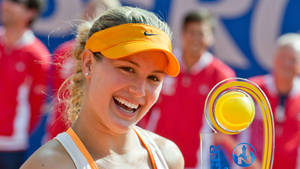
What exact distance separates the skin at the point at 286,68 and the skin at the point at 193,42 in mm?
627

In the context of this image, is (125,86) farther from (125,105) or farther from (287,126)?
(287,126)

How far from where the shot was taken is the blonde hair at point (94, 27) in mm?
2082

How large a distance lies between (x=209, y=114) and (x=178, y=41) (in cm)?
339

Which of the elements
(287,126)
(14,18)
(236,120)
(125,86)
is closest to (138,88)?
(125,86)

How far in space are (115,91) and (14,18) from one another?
3107 millimetres

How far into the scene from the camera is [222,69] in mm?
4598

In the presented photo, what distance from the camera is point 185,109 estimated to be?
4402mm

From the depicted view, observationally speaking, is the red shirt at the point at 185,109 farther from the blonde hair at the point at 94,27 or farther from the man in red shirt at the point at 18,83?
the blonde hair at the point at 94,27

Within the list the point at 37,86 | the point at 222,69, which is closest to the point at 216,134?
the point at 222,69

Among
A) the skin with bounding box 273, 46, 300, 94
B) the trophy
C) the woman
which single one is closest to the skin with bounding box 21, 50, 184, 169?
the woman

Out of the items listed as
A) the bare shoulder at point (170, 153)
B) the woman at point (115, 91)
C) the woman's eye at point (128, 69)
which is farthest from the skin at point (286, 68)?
the woman's eye at point (128, 69)

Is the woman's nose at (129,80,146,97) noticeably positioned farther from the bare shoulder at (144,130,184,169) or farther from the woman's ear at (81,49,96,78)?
the bare shoulder at (144,130,184,169)

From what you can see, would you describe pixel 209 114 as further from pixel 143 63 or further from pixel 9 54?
pixel 9 54

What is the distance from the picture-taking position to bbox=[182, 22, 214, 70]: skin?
4.62m
